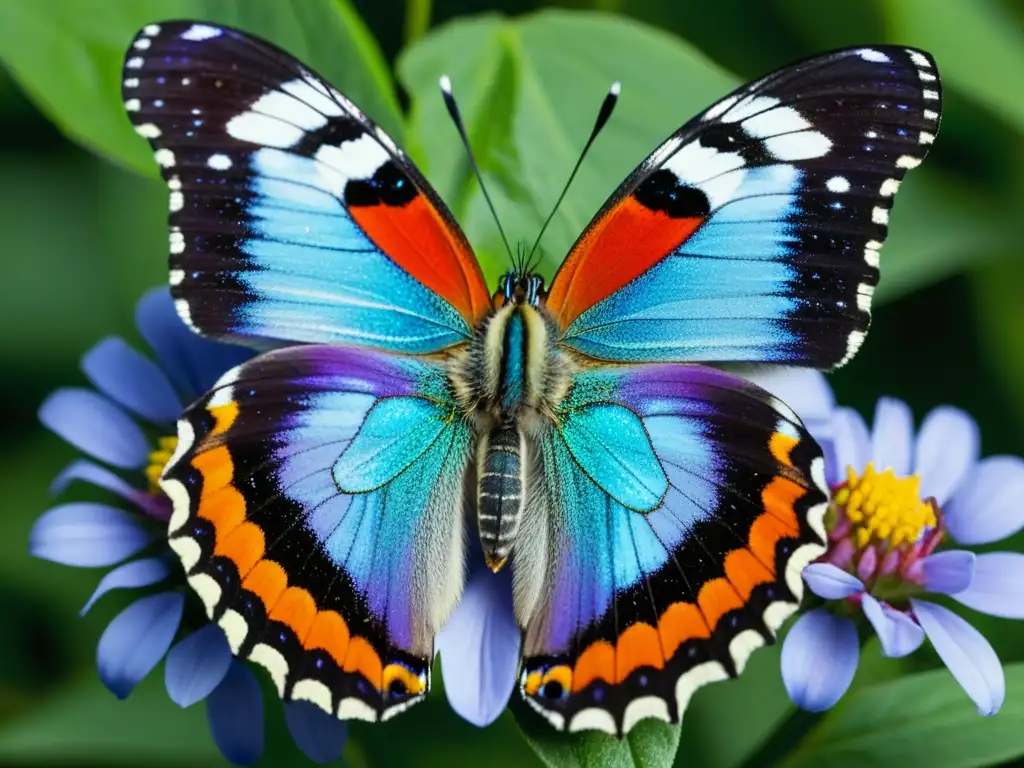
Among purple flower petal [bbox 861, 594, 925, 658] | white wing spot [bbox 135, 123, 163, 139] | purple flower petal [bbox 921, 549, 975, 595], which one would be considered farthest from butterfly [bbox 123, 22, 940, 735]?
purple flower petal [bbox 921, 549, 975, 595]

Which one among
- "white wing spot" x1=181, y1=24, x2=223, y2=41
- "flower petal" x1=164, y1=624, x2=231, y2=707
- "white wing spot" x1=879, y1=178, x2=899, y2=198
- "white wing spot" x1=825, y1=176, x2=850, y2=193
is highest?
"white wing spot" x1=181, y1=24, x2=223, y2=41

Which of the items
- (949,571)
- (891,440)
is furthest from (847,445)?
(949,571)

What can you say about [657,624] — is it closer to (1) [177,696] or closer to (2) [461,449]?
(2) [461,449]

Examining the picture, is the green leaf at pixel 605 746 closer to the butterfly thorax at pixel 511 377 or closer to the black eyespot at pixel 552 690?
the black eyespot at pixel 552 690

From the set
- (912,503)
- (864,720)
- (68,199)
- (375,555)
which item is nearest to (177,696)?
(375,555)

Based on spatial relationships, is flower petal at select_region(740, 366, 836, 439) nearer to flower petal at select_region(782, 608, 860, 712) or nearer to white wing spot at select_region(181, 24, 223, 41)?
flower petal at select_region(782, 608, 860, 712)

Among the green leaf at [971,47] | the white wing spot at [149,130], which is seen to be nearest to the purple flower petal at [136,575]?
the white wing spot at [149,130]

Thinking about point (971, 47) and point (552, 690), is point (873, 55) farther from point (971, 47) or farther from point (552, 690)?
point (552, 690)
